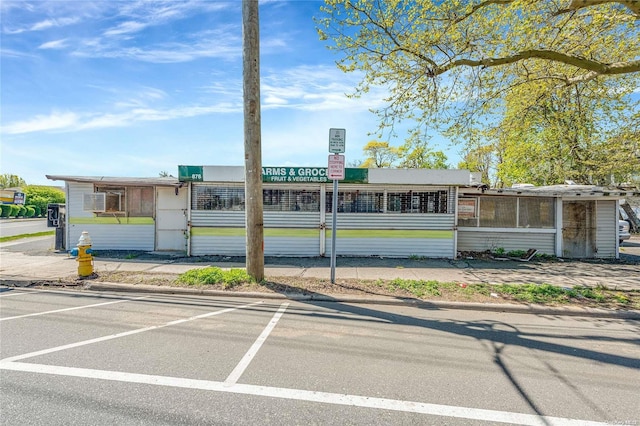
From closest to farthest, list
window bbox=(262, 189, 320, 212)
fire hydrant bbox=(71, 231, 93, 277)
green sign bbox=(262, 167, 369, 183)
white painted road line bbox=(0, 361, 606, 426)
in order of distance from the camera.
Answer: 1. white painted road line bbox=(0, 361, 606, 426)
2. fire hydrant bbox=(71, 231, 93, 277)
3. green sign bbox=(262, 167, 369, 183)
4. window bbox=(262, 189, 320, 212)

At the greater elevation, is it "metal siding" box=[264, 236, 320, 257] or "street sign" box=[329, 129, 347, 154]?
"street sign" box=[329, 129, 347, 154]

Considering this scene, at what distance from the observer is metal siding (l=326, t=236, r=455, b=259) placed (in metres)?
10.8

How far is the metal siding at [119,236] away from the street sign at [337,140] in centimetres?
819

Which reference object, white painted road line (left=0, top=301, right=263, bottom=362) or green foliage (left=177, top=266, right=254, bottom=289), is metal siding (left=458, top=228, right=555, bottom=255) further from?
white painted road line (left=0, top=301, right=263, bottom=362)

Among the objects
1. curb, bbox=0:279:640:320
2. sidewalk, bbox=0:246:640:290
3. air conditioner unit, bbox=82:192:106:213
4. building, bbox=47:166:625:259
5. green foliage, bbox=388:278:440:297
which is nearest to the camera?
curb, bbox=0:279:640:320

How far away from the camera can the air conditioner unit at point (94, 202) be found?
11125mm

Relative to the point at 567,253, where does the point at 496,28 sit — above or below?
above

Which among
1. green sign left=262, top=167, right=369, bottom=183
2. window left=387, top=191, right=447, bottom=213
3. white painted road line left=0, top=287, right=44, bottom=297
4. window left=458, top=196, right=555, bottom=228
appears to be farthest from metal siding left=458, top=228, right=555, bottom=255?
white painted road line left=0, top=287, right=44, bottom=297

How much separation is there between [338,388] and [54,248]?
14050 millimetres

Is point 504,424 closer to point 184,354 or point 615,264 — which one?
point 184,354

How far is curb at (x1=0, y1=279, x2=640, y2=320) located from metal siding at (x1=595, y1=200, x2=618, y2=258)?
312 inches

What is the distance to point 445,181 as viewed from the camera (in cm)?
1031

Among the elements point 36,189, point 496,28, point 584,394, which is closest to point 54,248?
point 584,394

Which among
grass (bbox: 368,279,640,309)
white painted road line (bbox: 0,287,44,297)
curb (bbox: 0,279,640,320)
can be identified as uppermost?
grass (bbox: 368,279,640,309)
